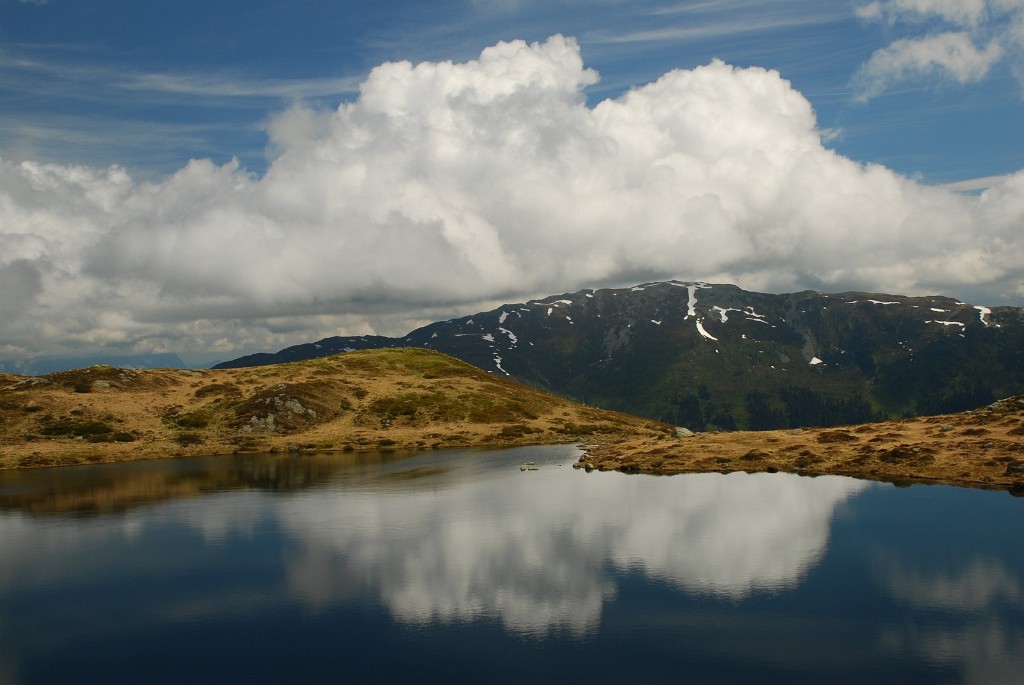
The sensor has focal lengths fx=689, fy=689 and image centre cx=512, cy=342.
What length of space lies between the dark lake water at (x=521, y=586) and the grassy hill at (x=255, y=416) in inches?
2100

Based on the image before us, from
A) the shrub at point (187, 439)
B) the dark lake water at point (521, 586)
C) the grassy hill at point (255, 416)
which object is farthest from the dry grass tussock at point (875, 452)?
the shrub at point (187, 439)

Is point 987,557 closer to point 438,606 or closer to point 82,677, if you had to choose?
point 438,606

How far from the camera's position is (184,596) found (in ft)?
161

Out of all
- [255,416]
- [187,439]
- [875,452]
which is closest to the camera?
[875,452]

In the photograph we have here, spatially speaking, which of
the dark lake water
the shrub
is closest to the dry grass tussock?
the dark lake water

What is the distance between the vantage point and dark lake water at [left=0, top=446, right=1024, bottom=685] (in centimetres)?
3675

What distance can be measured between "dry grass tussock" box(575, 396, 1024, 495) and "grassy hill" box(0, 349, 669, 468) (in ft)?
127

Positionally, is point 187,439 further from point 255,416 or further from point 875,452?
point 875,452

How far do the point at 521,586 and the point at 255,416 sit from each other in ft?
395

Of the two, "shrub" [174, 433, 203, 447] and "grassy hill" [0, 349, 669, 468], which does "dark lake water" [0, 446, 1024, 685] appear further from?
"grassy hill" [0, 349, 669, 468]

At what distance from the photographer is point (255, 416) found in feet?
506

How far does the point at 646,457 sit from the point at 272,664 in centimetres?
8020

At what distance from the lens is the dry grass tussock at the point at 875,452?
84938 mm

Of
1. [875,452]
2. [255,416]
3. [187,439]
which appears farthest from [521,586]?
[255,416]
